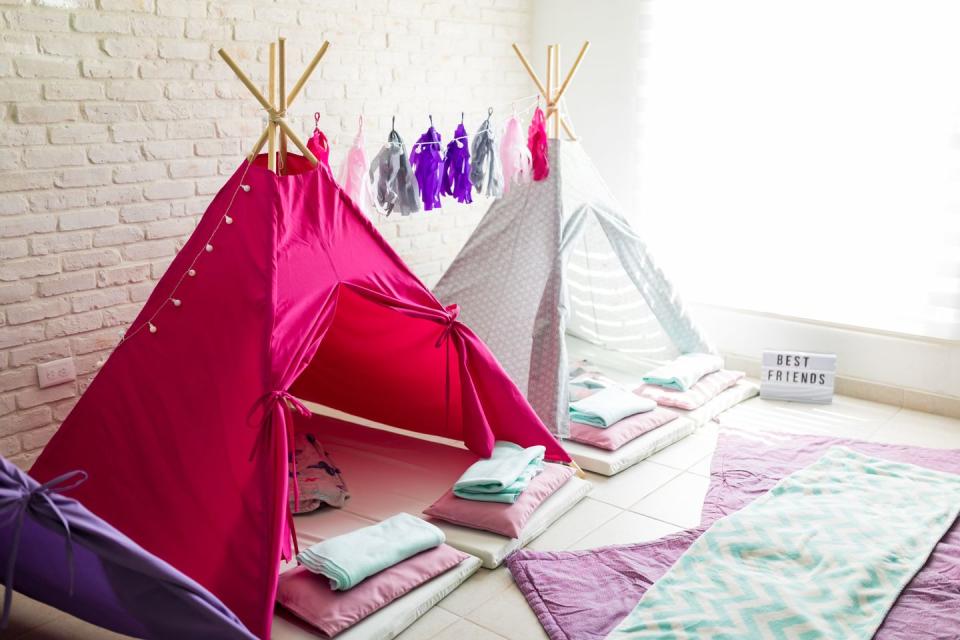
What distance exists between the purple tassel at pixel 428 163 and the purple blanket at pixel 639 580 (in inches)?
54.2

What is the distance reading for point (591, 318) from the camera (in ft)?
15.5

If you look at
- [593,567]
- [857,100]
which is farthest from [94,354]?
[857,100]

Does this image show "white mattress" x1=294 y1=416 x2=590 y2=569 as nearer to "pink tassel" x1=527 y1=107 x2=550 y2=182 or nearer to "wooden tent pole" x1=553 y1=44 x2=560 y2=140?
"pink tassel" x1=527 y1=107 x2=550 y2=182

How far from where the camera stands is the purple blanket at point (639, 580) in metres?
2.56

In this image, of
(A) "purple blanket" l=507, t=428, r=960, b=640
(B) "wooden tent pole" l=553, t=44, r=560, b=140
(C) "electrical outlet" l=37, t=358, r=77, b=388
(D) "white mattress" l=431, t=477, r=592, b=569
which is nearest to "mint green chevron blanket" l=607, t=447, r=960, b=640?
(A) "purple blanket" l=507, t=428, r=960, b=640

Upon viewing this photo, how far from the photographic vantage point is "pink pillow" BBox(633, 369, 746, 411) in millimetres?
4094

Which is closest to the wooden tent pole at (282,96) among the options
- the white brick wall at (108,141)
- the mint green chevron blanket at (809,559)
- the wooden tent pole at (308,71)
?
the wooden tent pole at (308,71)

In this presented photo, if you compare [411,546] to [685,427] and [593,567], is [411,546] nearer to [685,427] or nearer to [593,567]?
[593,567]

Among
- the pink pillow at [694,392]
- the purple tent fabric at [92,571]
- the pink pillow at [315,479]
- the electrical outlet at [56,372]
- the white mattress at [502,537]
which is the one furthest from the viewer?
the pink pillow at [694,392]

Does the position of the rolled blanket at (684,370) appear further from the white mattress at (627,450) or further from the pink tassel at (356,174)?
the pink tassel at (356,174)

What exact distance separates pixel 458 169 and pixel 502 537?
140 centimetres

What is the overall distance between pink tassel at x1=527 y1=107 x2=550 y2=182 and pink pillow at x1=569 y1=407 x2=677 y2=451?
1026 millimetres

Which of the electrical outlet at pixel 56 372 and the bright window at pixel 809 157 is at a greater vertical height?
the bright window at pixel 809 157

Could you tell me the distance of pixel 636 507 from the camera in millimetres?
3289
